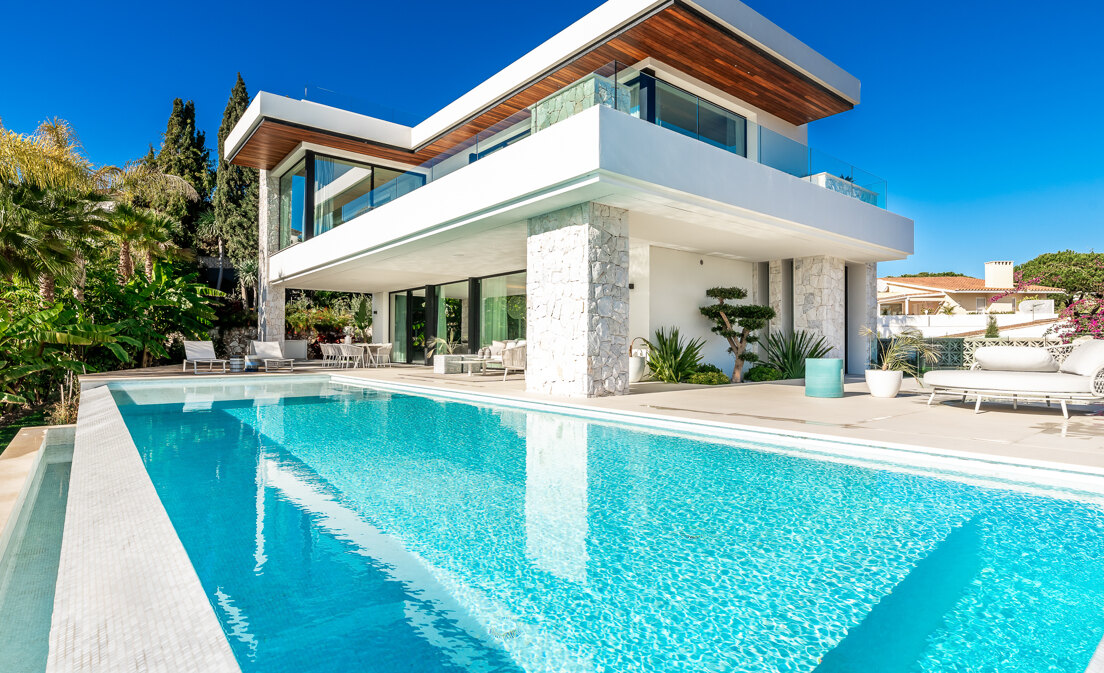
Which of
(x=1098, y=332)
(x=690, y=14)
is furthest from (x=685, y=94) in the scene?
(x=1098, y=332)

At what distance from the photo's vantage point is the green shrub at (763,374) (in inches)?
545

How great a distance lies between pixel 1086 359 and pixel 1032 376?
0.66m

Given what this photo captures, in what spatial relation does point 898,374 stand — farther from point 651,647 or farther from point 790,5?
point 790,5

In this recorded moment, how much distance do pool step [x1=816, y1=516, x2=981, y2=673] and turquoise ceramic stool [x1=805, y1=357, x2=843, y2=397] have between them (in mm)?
6768

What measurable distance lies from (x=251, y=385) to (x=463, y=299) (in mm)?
7042

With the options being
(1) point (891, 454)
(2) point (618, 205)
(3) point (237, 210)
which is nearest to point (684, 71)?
(2) point (618, 205)

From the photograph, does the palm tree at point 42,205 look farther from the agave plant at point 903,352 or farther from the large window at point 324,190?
the agave plant at point 903,352

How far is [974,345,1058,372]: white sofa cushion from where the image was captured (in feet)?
25.3

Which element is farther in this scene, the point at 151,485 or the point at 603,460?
the point at 603,460

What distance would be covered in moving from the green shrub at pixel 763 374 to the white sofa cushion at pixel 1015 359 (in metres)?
5.46

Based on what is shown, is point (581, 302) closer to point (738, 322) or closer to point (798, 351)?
point (738, 322)

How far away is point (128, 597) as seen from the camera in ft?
6.70

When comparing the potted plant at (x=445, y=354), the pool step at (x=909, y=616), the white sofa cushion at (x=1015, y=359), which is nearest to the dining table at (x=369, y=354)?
the potted plant at (x=445, y=354)

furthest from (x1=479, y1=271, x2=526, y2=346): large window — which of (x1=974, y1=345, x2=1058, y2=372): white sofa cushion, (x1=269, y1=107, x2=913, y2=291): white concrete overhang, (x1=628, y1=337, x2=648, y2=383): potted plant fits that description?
(x1=974, y1=345, x2=1058, y2=372): white sofa cushion
